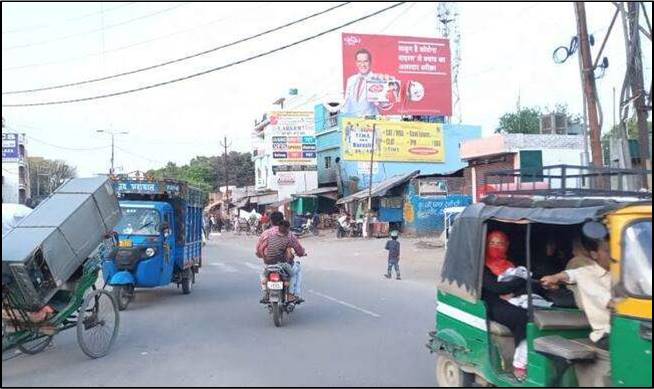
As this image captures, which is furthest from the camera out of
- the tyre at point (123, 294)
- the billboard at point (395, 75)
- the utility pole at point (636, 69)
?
the billboard at point (395, 75)

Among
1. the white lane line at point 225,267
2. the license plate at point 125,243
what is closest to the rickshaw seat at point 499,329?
the license plate at point 125,243

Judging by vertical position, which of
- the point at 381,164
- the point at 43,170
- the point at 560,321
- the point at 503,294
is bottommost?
the point at 560,321

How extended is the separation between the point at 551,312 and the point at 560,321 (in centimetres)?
28

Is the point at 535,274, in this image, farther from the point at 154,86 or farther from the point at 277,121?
the point at 277,121

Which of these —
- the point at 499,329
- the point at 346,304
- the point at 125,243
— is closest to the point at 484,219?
the point at 499,329

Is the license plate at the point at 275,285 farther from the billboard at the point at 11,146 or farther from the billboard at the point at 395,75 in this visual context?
the billboard at the point at 11,146

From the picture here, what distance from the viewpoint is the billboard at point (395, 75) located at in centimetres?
3841

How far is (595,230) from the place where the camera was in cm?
423

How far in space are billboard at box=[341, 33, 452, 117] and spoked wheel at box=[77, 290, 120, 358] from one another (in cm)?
3077

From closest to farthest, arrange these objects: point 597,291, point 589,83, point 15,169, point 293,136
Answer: point 597,291 → point 589,83 → point 293,136 → point 15,169

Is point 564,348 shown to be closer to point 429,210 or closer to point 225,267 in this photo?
point 225,267

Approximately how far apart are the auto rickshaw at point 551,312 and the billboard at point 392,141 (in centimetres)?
3302

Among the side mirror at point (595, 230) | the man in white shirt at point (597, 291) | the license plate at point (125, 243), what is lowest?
the man in white shirt at point (597, 291)

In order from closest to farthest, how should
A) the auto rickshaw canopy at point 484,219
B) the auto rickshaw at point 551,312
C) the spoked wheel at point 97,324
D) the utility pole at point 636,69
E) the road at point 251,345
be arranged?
the auto rickshaw at point 551,312 → the auto rickshaw canopy at point 484,219 → the road at point 251,345 → the spoked wheel at point 97,324 → the utility pole at point 636,69
